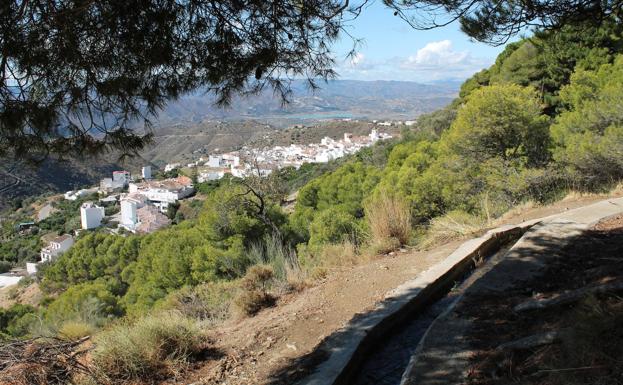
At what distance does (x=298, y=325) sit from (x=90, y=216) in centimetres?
5270

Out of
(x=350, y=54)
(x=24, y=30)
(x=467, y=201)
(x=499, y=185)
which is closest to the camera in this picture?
(x=24, y=30)

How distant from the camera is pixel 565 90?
13.6 m

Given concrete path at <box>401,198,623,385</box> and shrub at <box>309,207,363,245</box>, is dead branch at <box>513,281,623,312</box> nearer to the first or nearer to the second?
concrete path at <box>401,198,623,385</box>

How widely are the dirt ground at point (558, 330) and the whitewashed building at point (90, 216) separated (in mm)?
51615

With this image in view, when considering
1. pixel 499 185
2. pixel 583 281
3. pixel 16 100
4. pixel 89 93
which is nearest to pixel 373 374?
→ pixel 583 281

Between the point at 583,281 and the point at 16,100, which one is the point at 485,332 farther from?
the point at 16,100

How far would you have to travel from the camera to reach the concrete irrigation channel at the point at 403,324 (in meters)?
2.90

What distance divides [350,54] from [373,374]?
2.30 meters

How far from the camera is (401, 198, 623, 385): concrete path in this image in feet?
8.20

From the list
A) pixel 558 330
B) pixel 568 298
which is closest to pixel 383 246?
pixel 568 298

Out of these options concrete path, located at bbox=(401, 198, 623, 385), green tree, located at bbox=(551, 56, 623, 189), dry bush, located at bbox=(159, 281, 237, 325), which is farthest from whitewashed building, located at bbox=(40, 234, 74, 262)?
concrete path, located at bbox=(401, 198, 623, 385)

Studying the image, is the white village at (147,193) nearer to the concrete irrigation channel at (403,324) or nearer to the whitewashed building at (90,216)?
the whitewashed building at (90,216)

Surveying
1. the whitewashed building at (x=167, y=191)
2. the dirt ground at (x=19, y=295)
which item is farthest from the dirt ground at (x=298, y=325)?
the whitewashed building at (x=167, y=191)

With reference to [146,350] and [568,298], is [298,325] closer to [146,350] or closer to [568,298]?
[146,350]
